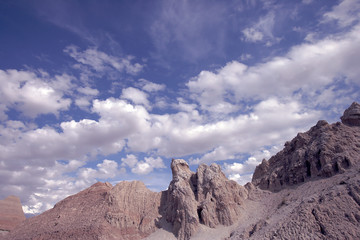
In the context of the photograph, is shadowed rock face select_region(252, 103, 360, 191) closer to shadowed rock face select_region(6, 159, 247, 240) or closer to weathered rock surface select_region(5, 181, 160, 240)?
shadowed rock face select_region(6, 159, 247, 240)

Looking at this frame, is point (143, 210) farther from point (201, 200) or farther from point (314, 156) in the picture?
point (314, 156)

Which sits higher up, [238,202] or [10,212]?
[10,212]

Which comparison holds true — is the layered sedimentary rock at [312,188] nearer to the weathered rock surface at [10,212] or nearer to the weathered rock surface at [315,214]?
the weathered rock surface at [315,214]

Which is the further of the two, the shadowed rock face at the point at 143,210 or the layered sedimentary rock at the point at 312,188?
the shadowed rock face at the point at 143,210

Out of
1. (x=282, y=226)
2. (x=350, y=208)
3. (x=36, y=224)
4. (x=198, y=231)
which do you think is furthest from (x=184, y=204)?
(x=36, y=224)

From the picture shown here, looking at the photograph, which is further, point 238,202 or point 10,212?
point 10,212

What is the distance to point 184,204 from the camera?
176 feet

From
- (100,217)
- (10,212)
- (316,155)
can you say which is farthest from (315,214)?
(10,212)

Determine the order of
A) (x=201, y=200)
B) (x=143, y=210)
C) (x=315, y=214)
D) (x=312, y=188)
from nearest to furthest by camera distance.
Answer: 1. (x=315, y=214)
2. (x=312, y=188)
3. (x=201, y=200)
4. (x=143, y=210)

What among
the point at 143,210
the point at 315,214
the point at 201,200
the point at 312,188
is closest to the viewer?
the point at 315,214

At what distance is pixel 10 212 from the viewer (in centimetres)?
8700

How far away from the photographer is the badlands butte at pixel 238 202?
38125 mm

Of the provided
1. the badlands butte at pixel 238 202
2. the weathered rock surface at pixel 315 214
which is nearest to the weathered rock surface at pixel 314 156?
the badlands butte at pixel 238 202

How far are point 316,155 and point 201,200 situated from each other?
890 inches
